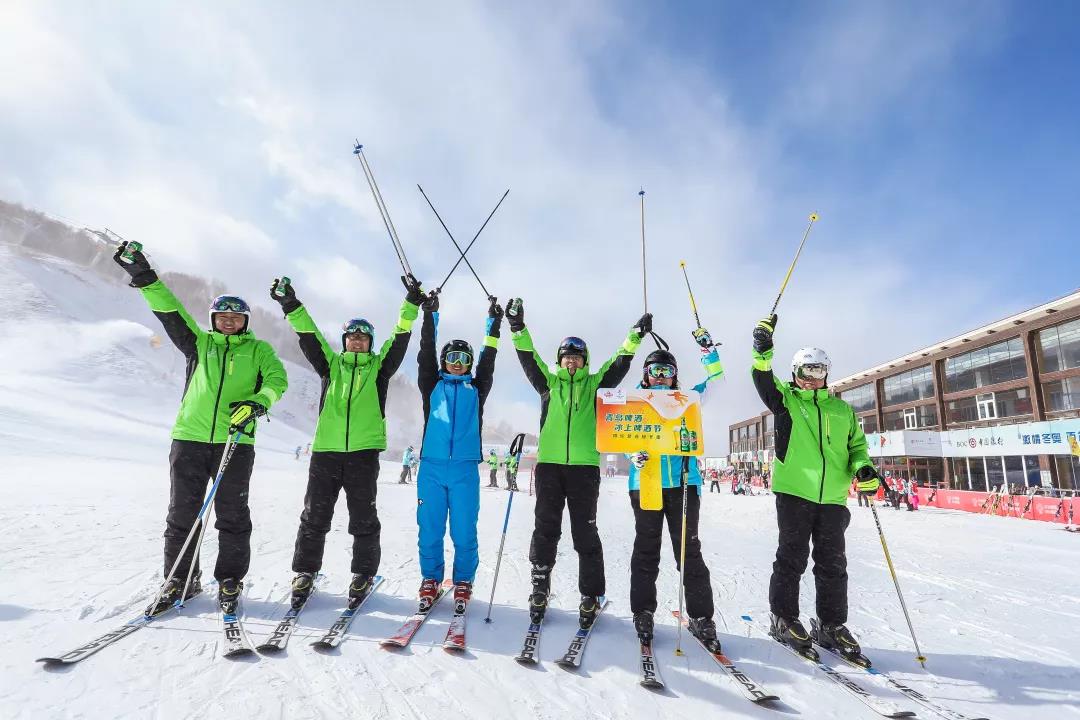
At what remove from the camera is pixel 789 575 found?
157 inches

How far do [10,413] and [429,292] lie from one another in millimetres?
34125

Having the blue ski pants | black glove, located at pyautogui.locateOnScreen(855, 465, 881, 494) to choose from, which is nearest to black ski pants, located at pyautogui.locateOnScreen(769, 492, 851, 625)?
black glove, located at pyautogui.locateOnScreen(855, 465, 881, 494)

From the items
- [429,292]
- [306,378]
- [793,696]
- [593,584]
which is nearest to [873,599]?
[793,696]

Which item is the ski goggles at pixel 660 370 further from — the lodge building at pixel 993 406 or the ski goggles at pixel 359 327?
the lodge building at pixel 993 406

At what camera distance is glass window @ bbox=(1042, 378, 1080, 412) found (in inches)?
1131

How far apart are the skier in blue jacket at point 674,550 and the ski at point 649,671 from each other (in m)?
0.12

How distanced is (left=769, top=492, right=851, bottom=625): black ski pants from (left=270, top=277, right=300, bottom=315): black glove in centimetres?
463

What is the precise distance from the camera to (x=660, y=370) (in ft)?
15.1

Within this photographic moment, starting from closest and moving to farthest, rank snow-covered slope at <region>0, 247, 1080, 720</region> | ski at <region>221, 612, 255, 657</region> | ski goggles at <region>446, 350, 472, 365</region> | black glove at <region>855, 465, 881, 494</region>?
1. snow-covered slope at <region>0, 247, 1080, 720</region>
2. ski at <region>221, 612, 255, 657</region>
3. black glove at <region>855, 465, 881, 494</region>
4. ski goggles at <region>446, 350, 472, 365</region>

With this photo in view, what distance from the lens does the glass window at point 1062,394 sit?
28.7 m

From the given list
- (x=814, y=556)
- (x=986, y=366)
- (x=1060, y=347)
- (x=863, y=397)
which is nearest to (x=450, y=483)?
(x=814, y=556)

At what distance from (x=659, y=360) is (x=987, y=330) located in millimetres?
43114

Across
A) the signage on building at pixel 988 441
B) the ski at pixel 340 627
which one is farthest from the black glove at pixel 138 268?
the signage on building at pixel 988 441

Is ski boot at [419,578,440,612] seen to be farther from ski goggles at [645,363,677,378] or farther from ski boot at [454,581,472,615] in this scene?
ski goggles at [645,363,677,378]
